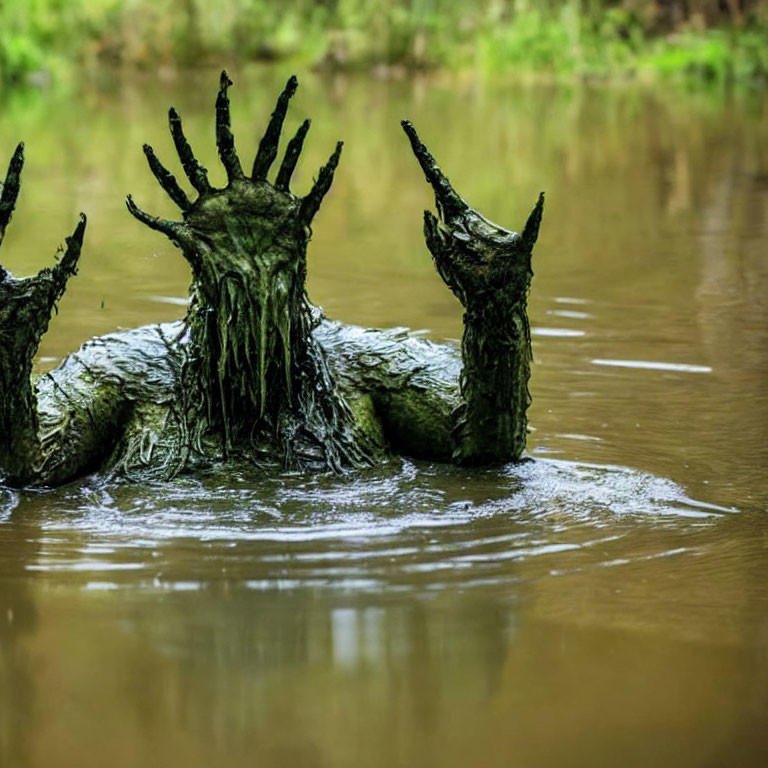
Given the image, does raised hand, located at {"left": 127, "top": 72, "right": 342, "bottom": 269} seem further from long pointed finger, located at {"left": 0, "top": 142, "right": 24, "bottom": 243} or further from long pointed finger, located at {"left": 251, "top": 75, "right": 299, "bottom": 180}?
long pointed finger, located at {"left": 0, "top": 142, "right": 24, "bottom": 243}

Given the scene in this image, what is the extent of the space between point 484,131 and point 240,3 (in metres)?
17.9

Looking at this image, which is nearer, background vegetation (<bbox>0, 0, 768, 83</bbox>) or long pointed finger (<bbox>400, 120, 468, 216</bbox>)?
long pointed finger (<bbox>400, 120, 468, 216</bbox>)

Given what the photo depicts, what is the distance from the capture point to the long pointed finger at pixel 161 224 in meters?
4.72

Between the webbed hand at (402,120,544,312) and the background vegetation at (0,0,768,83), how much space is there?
2652 cm

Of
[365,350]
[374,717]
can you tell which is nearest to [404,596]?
[374,717]

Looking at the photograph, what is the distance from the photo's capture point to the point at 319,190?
4859mm

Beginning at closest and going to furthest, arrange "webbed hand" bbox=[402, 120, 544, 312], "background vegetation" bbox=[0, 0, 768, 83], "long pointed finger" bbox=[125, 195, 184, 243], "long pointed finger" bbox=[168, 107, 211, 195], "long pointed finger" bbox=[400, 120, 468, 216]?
1. "long pointed finger" bbox=[125, 195, 184, 243]
2. "long pointed finger" bbox=[168, 107, 211, 195]
3. "webbed hand" bbox=[402, 120, 544, 312]
4. "long pointed finger" bbox=[400, 120, 468, 216]
5. "background vegetation" bbox=[0, 0, 768, 83]

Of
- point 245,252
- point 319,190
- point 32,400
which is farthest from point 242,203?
point 32,400

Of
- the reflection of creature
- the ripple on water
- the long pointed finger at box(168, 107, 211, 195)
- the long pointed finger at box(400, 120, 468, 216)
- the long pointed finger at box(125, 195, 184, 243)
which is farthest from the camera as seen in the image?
the long pointed finger at box(400, 120, 468, 216)

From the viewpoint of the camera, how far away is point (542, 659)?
3.57 meters

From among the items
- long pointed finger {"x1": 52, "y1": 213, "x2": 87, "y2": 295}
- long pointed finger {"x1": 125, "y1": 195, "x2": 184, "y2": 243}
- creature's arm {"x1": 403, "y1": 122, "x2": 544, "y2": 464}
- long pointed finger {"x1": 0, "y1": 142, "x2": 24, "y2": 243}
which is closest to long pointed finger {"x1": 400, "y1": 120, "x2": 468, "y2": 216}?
creature's arm {"x1": 403, "y1": 122, "x2": 544, "y2": 464}

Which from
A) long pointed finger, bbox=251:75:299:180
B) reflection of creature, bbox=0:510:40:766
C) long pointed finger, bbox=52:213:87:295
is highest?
long pointed finger, bbox=251:75:299:180

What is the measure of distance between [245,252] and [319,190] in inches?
13.1

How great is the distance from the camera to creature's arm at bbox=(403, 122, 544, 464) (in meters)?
4.95
